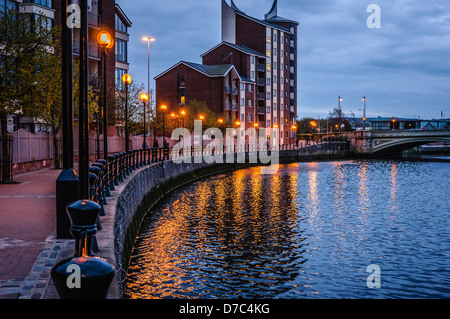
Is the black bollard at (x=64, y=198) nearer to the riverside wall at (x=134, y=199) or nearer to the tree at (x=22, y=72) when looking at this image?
the riverside wall at (x=134, y=199)

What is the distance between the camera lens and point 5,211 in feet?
41.9

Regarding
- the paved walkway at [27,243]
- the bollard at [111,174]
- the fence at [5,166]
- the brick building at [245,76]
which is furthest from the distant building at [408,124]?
the paved walkway at [27,243]

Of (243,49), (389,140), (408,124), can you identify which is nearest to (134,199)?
(243,49)

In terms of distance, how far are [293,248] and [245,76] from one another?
235 ft

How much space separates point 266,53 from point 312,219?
2834 inches

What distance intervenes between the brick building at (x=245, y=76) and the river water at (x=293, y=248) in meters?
48.5

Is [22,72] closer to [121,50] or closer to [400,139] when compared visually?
[121,50]

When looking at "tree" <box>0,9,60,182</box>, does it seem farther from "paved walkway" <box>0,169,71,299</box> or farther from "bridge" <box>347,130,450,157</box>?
"bridge" <box>347,130,450,157</box>

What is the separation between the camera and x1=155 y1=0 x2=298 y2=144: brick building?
7594 centimetres

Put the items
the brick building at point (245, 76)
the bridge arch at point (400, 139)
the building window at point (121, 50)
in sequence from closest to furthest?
the building window at point (121, 50)
the brick building at point (245, 76)
the bridge arch at point (400, 139)

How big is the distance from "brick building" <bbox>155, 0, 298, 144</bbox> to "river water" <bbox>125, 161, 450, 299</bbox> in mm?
48503

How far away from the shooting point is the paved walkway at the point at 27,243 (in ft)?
20.9
